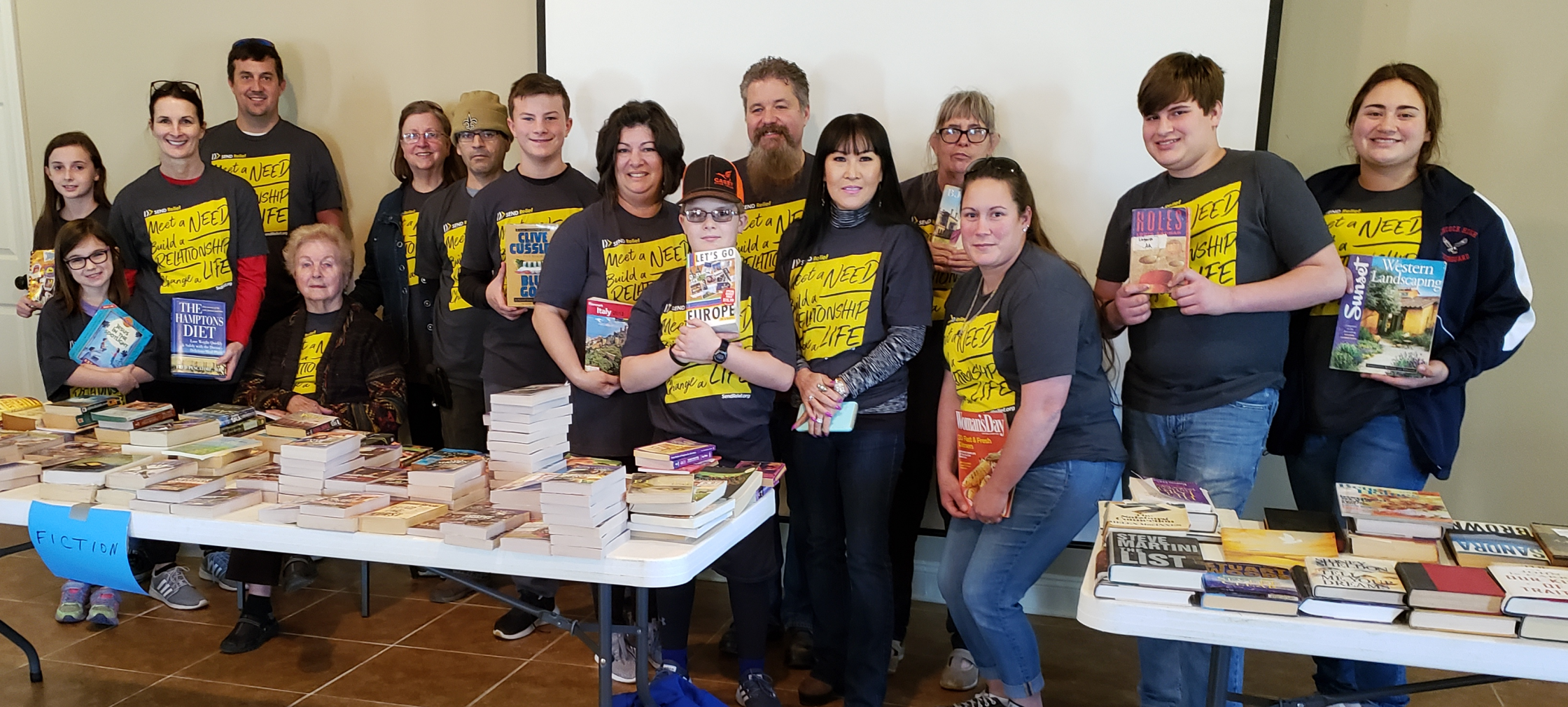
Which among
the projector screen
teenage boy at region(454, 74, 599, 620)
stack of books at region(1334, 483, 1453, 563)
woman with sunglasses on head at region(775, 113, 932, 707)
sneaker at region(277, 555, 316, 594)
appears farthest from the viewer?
sneaker at region(277, 555, 316, 594)

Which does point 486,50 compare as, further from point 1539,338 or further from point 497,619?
point 1539,338

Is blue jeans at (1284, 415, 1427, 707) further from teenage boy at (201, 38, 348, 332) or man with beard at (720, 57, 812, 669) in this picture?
teenage boy at (201, 38, 348, 332)

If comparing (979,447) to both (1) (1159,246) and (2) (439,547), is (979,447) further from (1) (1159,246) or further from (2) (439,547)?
(2) (439,547)

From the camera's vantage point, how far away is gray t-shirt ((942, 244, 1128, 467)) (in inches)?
86.9

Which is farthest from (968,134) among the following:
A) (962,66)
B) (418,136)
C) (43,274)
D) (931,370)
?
(43,274)

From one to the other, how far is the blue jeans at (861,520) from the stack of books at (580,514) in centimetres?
84

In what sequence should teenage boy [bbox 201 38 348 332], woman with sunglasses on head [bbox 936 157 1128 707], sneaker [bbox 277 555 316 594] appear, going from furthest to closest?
teenage boy [bbox 201 38 348 332], sneaker [bbox 277 555 316 594], woman with sunglasses on head [bbox 936 157 1128 707]

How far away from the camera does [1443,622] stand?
1.48 m

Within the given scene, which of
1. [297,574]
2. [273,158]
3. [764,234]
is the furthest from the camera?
[273,158]

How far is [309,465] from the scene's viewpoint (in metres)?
2.19

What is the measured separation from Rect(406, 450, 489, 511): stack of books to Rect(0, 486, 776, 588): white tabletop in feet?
0.59

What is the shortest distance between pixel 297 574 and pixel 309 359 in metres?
0.95

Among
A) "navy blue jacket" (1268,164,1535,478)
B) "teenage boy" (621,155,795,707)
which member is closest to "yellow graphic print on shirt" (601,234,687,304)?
"teenage boy" (621,155,795,707)

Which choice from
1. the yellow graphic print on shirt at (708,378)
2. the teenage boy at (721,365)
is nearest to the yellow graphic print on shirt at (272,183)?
the teenage boy at (721,365)
